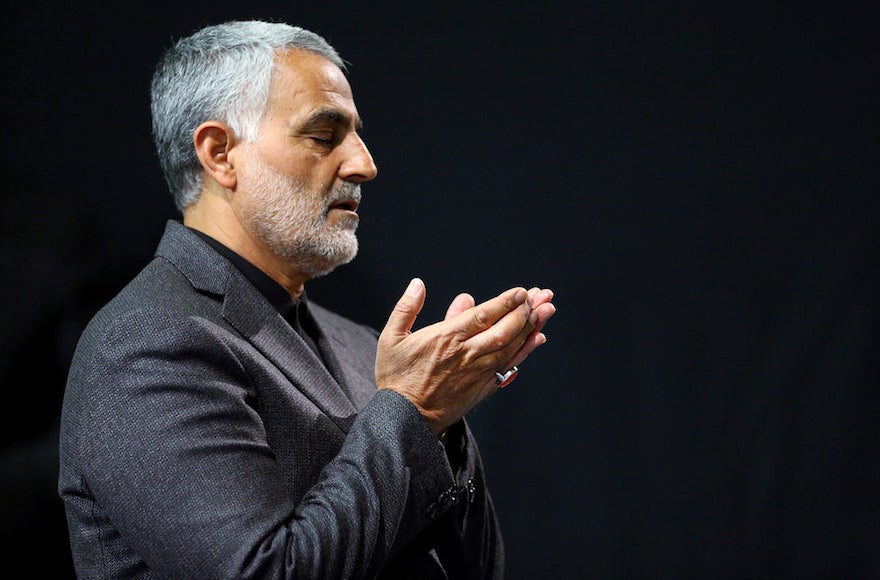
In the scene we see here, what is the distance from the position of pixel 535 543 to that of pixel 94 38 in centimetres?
144

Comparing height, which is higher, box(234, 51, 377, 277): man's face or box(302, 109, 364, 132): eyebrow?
box(302, 109, 364, 132): eyebrow

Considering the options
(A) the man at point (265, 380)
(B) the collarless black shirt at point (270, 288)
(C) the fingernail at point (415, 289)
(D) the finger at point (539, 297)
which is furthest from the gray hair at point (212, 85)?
(D) the finger at point (539, 297)

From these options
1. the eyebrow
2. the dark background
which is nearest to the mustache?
the eyebrow

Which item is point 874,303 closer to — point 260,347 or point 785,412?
point 785,412

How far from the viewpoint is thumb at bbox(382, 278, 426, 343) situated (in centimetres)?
114

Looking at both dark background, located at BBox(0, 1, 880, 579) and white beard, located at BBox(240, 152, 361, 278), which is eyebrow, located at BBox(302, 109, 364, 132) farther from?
dark background, located at BBox(0, 1, 880, 579)

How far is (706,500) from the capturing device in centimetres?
193

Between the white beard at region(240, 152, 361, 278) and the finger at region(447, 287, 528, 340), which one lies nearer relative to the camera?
the finger at region(447, 287, 528, 340)

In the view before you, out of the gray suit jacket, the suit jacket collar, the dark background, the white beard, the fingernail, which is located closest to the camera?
the gray suit jacket

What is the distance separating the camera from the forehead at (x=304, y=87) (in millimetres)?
1388

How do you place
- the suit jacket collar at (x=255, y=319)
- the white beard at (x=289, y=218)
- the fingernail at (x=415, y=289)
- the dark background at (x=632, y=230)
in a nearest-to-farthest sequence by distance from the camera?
the fingernail at (x=415, y=289) → the suit jacket collar at (x=255, y=319) → the white beard at (x=289, y=218) → the dark background at (x=632, y=230)

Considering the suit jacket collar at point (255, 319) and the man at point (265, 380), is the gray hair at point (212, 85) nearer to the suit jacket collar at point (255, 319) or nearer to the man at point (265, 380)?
the man at point (265, 380)

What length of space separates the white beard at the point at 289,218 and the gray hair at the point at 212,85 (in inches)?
2.9

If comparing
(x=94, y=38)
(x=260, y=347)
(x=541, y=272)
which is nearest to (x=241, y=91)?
(x=260, y=347)
